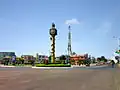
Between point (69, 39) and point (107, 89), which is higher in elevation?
point (69, 39)

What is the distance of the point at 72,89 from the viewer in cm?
1639

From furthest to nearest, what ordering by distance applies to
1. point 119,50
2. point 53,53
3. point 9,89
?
point 119,50, point 53,53, point 9,89

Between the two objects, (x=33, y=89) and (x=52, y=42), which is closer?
(x=33, y=89)

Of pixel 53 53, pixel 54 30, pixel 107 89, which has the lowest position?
pixel 107 89

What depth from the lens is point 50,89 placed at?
16.0 metres

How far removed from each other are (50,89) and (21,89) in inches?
60.8

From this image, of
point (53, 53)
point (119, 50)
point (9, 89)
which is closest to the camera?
point (9, 89)

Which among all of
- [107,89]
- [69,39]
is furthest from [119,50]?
[107,89]

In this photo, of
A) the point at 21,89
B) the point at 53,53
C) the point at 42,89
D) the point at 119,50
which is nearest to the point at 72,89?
the point at 42,89

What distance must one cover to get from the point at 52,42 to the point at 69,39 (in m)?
10.6

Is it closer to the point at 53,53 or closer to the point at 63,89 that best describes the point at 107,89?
the point at 63,89

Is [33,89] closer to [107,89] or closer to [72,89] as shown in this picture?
[72,89]

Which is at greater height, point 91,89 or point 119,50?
point 119,50

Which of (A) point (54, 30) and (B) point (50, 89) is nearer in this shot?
(B) point (50, 89)
